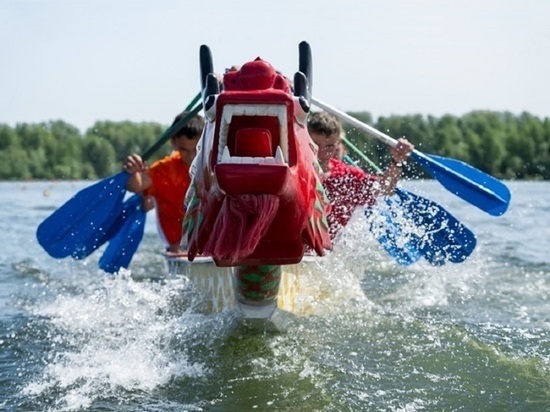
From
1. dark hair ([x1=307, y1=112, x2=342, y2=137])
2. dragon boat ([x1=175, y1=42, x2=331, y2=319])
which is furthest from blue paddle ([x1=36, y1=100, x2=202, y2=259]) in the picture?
Result: dragon boat ([x1=175, y1=42, x2=331, y2=319])

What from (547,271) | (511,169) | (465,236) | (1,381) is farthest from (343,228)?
(511,169)

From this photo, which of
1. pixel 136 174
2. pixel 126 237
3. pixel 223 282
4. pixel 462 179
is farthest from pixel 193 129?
pixel 462 179

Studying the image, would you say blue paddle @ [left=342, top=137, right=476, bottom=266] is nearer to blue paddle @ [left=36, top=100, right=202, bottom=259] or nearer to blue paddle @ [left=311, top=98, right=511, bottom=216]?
blue paddle @ [left=311, top=98, right=511, bottom=216]

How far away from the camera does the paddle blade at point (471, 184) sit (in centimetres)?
521

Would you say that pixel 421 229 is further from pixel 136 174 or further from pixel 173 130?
pixel 136 174

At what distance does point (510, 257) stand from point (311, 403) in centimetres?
657

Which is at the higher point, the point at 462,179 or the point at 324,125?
the point at 324,125

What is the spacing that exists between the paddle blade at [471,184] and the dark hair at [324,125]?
0.68m

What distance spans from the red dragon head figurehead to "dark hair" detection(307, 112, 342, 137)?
182 centimetres

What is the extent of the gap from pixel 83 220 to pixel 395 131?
2304cm

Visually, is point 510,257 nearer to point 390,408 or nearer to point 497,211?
point 497,211

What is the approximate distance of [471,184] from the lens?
527 centimetres

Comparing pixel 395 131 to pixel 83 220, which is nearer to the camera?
pixel 83 220

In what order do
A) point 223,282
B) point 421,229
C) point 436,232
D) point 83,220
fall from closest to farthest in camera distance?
point 223,282 < point 436,232 < point 421,229 < point 83,220
